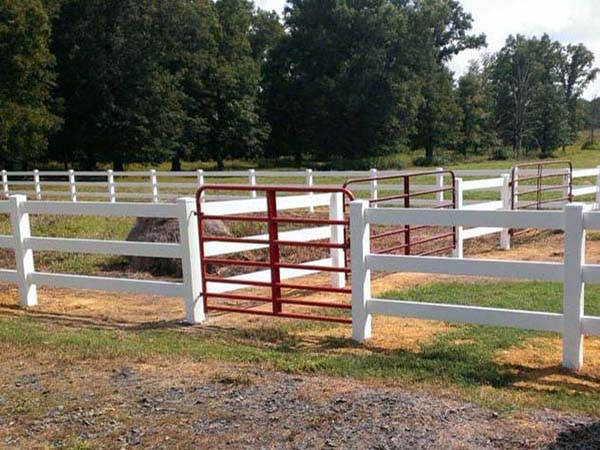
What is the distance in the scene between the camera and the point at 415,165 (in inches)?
2000

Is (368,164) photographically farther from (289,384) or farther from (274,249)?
(289,384)

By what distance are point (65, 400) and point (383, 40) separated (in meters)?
51.4

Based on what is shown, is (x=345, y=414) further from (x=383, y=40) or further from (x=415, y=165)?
(x=383, y=40)

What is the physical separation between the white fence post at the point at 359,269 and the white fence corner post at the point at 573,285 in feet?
5.87

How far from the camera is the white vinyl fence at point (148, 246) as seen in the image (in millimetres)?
7395

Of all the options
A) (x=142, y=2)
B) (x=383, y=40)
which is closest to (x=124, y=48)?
(x=142, y=2)

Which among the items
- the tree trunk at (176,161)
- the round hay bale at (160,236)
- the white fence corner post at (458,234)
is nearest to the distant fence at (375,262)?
the round hay bale at (160,236)

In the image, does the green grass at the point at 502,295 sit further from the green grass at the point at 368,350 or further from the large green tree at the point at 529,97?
the large green tree at the point at 529,97

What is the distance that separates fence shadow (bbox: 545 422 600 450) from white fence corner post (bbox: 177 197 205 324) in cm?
428

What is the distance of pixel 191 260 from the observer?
7.38 metres

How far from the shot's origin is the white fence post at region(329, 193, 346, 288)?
8906mm

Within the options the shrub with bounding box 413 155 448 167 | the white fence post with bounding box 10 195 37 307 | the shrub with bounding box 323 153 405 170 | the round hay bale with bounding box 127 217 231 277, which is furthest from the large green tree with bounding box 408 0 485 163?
the white fence post with bounding box 10 195 37 307

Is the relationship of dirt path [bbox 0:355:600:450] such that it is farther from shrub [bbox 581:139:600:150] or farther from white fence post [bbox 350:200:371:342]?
shrub [bbox 581:139:600:150]

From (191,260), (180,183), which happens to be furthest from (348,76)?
(191,260)
